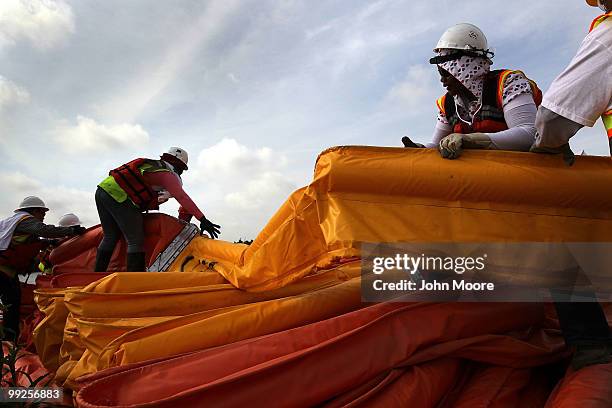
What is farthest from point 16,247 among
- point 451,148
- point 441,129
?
point 451,148

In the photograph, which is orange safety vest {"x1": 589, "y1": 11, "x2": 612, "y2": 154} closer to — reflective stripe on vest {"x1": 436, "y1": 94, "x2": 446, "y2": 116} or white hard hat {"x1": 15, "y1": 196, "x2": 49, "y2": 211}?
reflective stripe on vest {"x1": 436, "y1": 94, "x2": 446, "y2": 116}

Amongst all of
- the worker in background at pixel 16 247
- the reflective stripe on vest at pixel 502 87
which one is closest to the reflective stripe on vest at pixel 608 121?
the reflective stripe on vest at pixel 502 87

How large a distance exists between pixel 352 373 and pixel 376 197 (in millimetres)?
649

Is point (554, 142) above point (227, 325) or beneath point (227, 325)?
above

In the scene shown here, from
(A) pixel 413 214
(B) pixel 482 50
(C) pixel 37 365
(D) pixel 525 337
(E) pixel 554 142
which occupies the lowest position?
(C) pixel 37 365

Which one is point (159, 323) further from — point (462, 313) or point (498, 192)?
point (498, 192)

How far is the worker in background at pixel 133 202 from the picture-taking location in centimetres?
349

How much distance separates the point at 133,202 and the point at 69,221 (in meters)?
2.80

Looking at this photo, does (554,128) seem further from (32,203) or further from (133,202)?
(32,203)

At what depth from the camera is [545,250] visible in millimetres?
1663

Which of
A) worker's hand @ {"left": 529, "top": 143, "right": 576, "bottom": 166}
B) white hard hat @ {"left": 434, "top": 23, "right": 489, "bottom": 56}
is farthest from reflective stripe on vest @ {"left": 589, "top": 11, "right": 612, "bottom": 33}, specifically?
white hard hat @ {"left": 434, "top": 23, "right": 489, "bottom": 56}

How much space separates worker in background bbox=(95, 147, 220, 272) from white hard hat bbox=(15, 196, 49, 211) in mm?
1725

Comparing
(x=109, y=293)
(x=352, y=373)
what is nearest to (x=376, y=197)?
(x=352, y=373)

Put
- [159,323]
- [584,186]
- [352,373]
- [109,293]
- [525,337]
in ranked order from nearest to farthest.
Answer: [352,373], [584,186], [525,337], [159,323], [109,293]
